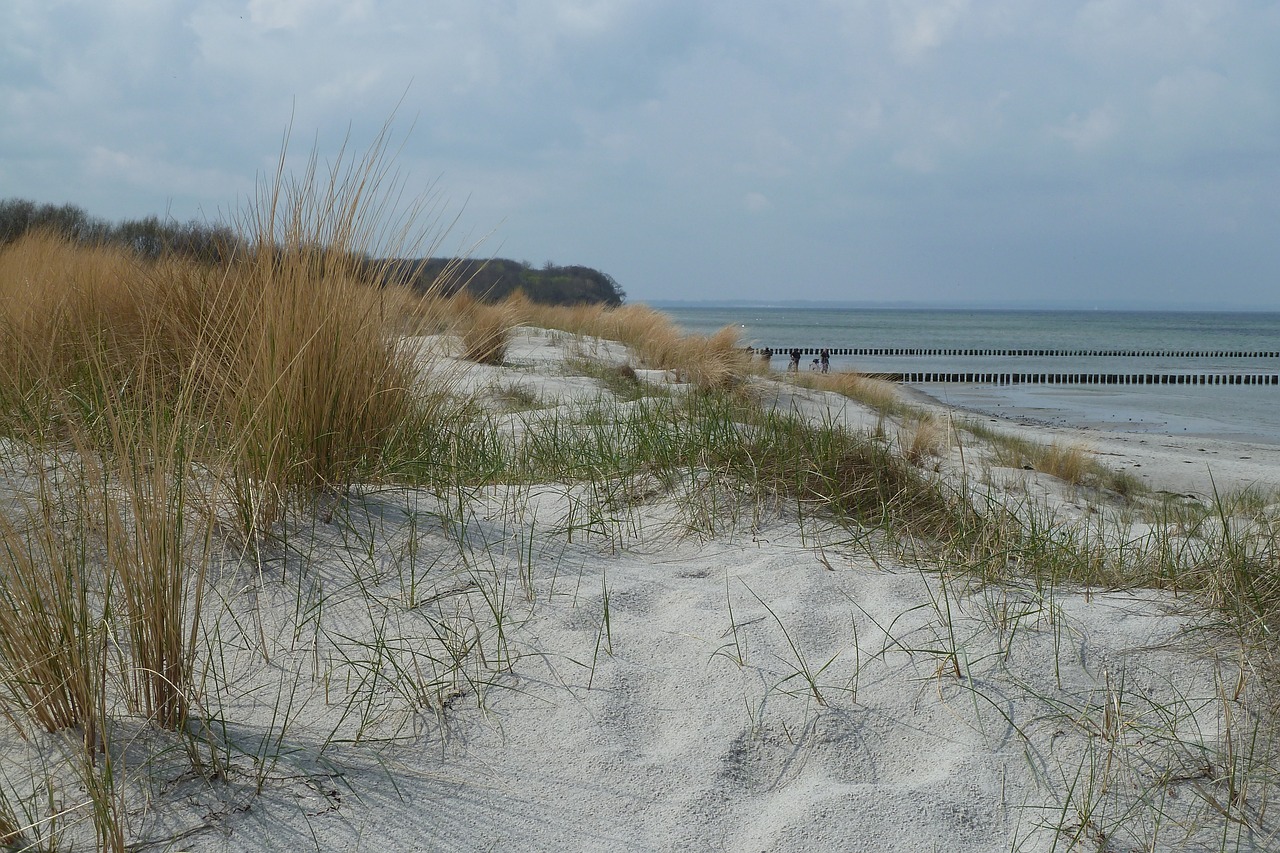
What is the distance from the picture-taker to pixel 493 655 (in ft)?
6.43

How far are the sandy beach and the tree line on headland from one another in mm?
1079

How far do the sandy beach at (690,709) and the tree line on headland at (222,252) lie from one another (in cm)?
108

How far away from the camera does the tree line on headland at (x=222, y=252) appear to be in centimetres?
327

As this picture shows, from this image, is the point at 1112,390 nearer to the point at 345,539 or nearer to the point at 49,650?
the point at 345,539

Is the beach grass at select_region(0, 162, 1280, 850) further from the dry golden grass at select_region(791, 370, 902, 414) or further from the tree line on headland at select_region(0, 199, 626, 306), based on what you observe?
the dry golden grass at select_region(791, 370, 902, 414)

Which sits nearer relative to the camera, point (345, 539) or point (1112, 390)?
point (345, 539)

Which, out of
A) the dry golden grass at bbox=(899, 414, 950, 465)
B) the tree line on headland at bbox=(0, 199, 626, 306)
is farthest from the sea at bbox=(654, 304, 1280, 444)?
the tree line on headland at bbox=(0, 199, 626, 306)

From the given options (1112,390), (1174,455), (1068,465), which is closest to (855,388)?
(1174,455)

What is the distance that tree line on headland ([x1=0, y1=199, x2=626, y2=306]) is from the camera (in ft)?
10.7

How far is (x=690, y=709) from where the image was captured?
5.87 ft

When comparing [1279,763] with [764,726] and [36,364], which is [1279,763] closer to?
[764,726]

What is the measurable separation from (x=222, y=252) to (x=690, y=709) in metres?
3.20

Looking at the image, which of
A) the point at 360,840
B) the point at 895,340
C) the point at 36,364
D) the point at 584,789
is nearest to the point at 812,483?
the point at 584,789

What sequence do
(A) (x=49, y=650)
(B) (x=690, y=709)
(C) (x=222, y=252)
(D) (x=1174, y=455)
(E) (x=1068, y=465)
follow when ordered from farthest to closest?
(D) (x=1174, y=455) → (E) (x=1068, y=465) → (C) (x=222, y=252) → (B) (x=690, y=709) → (A) (x=49, y=650)
